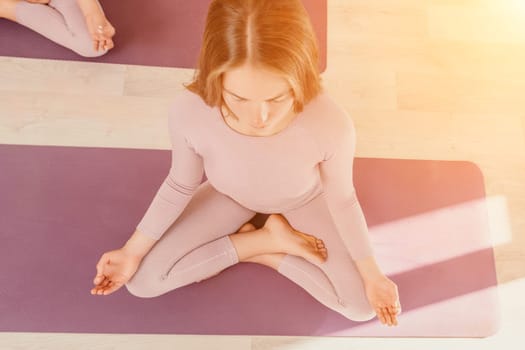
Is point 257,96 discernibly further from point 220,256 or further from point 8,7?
point 8,7

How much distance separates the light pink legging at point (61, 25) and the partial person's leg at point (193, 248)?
0.59 m

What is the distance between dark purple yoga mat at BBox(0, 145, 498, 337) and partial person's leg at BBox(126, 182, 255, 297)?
0.28 feet

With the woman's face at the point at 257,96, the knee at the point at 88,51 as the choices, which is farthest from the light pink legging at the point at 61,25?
the woman's face at the point at 257,96

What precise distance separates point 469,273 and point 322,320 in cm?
40

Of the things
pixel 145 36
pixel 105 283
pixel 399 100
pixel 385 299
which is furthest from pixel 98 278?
pixel 399 100

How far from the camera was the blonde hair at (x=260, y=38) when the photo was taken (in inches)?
23.4

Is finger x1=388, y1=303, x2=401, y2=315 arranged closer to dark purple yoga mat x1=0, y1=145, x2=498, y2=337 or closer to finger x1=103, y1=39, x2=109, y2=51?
dark purple yoga mat x1=0, y1=145, x2=498, y2=337

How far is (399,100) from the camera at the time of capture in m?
1.41

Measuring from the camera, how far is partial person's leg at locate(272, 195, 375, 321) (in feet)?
3.46

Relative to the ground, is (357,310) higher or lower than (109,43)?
lower

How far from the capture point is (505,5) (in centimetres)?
154

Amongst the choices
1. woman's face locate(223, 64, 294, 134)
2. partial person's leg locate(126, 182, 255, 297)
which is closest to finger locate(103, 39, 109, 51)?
partial person's leg locate(126, 182, 255, 297)

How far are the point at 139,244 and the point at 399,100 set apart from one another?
2.81 ft

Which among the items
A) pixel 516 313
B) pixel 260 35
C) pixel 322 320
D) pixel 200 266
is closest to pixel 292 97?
pixel 260 35
